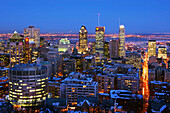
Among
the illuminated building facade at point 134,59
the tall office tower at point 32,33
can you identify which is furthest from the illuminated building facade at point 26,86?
the tall office tower at point 32,33

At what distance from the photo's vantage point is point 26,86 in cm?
2720

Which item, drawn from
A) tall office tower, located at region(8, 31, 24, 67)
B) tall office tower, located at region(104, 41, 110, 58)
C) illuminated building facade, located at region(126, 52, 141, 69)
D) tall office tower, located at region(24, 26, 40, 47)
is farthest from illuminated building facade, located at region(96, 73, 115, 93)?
tall office tower, located at region(24, 26, 40, 47)

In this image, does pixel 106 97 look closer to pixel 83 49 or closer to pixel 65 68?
pixel 65 68

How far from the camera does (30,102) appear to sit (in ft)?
89.6

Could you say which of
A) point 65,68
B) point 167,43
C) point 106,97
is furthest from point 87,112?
point 167,43

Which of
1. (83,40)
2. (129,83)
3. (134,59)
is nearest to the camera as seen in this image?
(129,83)

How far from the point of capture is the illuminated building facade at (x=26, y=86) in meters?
27.2

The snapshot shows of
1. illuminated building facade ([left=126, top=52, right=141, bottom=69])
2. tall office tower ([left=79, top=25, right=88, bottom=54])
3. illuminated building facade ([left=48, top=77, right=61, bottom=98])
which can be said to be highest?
tall office tower ([left=79, top=25, right=88, bottom=54])

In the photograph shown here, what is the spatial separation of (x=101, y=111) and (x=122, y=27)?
242 feet

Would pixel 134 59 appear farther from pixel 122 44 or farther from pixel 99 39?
pixel 99 39

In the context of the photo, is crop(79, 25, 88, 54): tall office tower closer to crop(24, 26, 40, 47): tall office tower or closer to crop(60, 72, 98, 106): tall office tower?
crop(24, 26, 40, 47): tall office tower

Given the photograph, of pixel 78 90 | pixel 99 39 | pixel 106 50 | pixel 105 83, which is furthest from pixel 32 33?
pixel 78 90

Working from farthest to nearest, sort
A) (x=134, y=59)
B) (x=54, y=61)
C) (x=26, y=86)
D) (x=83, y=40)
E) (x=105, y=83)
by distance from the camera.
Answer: (x=83, y=40), (x=134, y=59), (x=54, y=61), (x=105, y=83), (x=26, y=86)

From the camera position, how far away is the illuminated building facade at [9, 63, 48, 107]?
1070 inches
